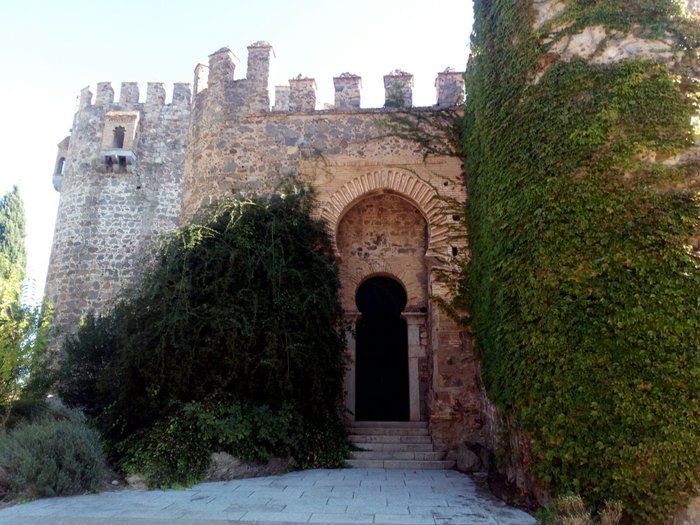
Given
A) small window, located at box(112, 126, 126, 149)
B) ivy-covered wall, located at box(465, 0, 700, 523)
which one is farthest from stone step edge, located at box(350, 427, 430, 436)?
small window, located at box(112, 126, 126, 149)

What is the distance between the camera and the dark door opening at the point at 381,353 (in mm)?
10102

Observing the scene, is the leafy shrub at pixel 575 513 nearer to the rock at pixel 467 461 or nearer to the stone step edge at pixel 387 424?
the rock at pixel 467 461

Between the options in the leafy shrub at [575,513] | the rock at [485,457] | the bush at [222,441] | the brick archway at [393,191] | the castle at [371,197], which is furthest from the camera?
the brick archway at [393,191]

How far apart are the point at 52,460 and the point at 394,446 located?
15.8ft

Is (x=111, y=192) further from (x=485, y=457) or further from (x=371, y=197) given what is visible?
(x=485, y=457)

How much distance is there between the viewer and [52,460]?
5961mm

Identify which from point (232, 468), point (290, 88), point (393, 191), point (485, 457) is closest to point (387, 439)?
point (485, 457)

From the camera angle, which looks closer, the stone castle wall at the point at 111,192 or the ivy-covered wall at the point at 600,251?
the ivy-covered wall at the point at 600,251

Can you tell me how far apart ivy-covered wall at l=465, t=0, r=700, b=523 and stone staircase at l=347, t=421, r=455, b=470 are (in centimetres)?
164

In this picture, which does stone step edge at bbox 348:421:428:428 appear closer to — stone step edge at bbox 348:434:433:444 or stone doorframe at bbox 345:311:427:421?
stone doorframe at bbox 345:311:427:421

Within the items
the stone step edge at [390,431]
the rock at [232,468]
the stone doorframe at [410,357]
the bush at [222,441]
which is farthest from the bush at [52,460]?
the stone doorframe at [410,357]

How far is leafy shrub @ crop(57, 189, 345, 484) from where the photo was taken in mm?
7457

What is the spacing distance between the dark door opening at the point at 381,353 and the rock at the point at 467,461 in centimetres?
196

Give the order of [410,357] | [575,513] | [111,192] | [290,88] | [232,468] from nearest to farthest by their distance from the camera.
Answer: [575,513], [232,468], [410,357], [290,88], [111,192]
